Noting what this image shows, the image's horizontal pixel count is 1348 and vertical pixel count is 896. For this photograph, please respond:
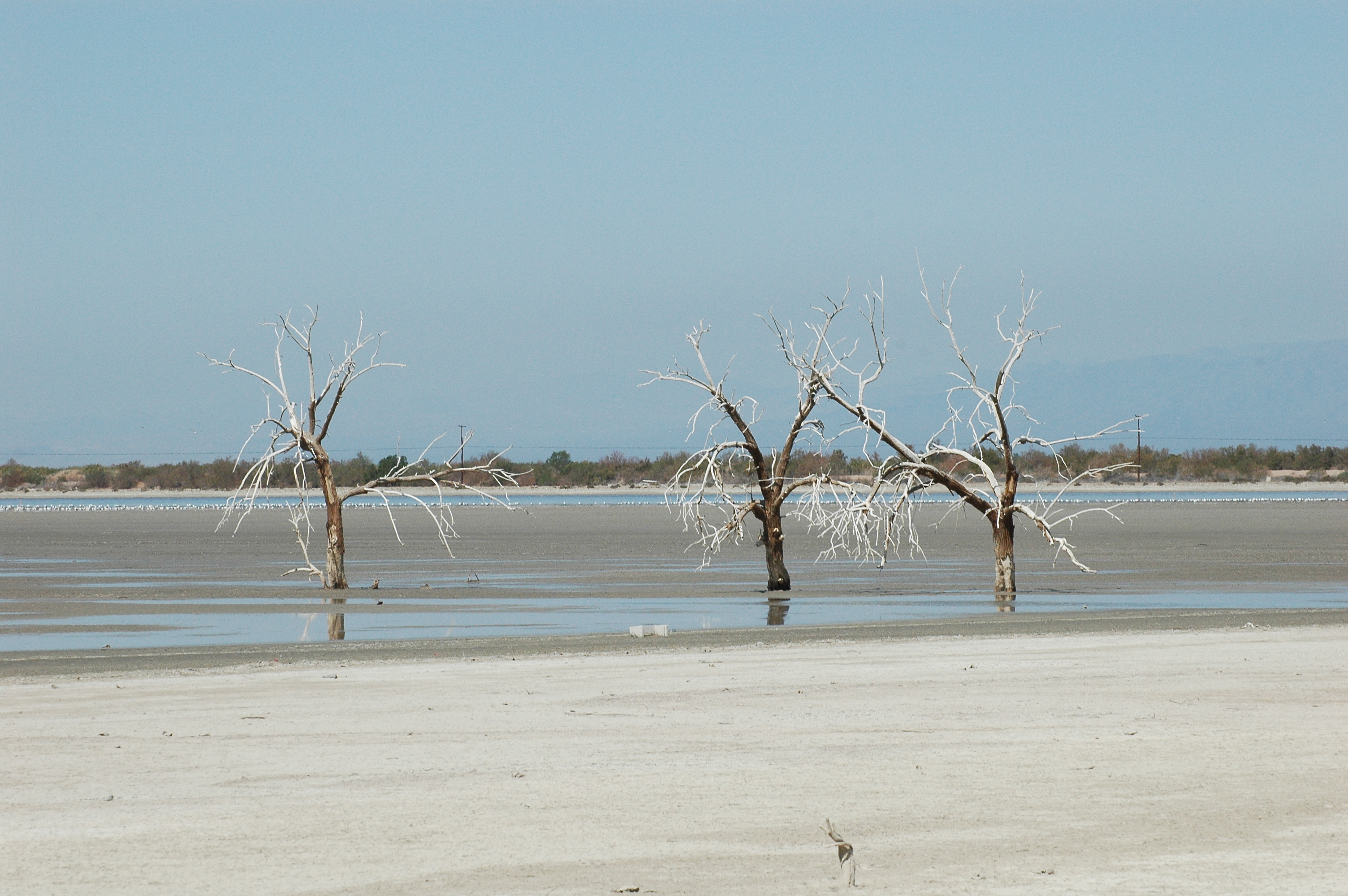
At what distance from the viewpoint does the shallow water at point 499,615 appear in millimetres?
17094

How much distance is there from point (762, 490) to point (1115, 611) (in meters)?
5.53

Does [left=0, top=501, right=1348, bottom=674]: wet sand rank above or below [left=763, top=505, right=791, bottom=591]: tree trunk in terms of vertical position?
below

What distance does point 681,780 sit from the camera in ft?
26.8

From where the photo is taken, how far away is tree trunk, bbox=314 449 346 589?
77.5ft

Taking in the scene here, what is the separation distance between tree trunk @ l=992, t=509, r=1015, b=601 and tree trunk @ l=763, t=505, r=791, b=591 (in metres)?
3.24

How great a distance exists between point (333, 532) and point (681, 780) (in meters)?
17.0

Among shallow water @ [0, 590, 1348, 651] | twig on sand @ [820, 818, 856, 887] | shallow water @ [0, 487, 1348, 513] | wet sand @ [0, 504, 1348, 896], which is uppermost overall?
shallow water @ [0, 487, 1348, 513]

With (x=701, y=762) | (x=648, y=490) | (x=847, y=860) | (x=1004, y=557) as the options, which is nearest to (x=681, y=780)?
(x=701, y=762)

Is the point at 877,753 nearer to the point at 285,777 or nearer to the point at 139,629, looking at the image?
Result: the point at 285,777

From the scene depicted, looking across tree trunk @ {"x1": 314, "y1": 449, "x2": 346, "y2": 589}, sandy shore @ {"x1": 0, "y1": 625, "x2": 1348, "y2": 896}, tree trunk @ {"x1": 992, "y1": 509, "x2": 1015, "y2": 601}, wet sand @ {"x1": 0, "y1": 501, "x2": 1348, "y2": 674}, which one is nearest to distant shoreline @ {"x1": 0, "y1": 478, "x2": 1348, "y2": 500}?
wet sand @ {"x1": 0, "y1": 501, "x2": 1348, "y2": 674}

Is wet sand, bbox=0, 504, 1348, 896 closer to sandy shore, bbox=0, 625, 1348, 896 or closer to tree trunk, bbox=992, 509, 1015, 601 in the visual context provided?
sandy shore, bbox=0, 625, 1348, 896

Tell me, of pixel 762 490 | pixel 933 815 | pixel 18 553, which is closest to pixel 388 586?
pixel 762 490

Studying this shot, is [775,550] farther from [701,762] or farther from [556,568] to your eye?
[701,762]

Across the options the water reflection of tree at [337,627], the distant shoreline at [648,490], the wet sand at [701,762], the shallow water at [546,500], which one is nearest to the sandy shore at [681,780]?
the wet sand at [701,762]
